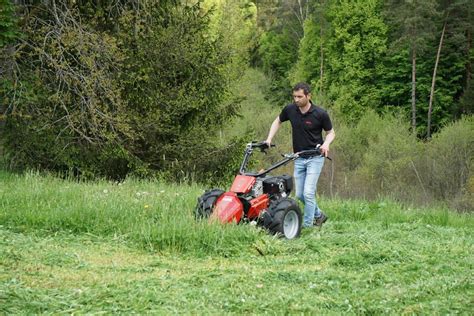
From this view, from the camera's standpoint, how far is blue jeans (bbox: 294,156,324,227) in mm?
9594

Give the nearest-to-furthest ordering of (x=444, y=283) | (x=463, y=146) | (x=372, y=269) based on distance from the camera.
Answer: 1. (x=444, y=283)
2. (x=372, y=269)
3. (x=463, y=146)

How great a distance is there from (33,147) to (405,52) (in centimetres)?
3237

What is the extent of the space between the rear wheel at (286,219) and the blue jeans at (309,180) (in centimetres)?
75

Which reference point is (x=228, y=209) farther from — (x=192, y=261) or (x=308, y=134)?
(x=308, y=134)

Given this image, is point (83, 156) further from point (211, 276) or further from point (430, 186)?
point (430, 186)

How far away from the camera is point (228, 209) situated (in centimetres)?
837

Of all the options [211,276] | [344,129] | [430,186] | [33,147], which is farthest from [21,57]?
[344,129]

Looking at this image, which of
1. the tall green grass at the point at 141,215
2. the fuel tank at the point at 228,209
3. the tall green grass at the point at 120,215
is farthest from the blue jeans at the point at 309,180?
the tall green grass at the point at 120,215

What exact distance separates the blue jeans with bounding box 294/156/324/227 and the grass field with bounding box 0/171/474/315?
31 cm

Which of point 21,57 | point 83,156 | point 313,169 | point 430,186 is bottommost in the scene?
point 430,186

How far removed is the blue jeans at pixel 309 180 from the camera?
9.59m

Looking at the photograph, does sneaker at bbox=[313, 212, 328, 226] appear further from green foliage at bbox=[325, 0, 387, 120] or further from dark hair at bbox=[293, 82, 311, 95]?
green foliage at bbox=[325, 0, 387, 120]

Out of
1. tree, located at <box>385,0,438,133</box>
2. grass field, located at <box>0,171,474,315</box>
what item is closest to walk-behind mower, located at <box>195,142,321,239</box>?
grass field, located at <box>0,171,474,315</box>

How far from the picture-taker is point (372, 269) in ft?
22.7
